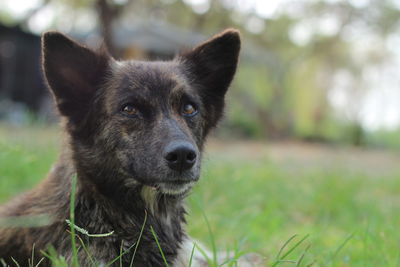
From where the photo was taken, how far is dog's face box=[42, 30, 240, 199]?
10.2 ft

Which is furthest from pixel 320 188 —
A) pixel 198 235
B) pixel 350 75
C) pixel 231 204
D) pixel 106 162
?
pixel 350 75

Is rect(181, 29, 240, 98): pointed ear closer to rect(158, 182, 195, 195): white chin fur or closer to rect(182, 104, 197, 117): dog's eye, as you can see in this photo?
rect(182, 104, 197, 117): dog's eye

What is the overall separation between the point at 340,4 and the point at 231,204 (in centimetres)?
1789

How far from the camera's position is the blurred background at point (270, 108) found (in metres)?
6.18

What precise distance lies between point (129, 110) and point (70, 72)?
0.49m

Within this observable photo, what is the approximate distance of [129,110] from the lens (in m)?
3.34

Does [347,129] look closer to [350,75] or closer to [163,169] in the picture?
[350,75]

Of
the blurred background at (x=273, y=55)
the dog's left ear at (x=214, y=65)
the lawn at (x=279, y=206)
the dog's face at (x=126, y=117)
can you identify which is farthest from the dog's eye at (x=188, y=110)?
the blurred background at (x=273, y=55)

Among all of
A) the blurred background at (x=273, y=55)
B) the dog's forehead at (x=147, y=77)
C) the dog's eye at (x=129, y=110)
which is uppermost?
the dog's forehead at (x=147, y=77)

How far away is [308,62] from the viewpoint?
2156 centimetres

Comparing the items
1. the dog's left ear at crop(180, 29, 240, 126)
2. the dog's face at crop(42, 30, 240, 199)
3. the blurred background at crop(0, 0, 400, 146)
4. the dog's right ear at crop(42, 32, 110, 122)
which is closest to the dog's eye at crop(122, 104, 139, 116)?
the dog's face at crop(42, 30, 240, 199)

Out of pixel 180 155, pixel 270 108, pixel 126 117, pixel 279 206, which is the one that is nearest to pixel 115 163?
pixel 126 117

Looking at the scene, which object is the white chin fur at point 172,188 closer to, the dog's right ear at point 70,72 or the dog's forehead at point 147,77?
the dog's forehead at point 147,77

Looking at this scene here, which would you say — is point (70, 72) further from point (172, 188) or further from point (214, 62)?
point (214, 62)
